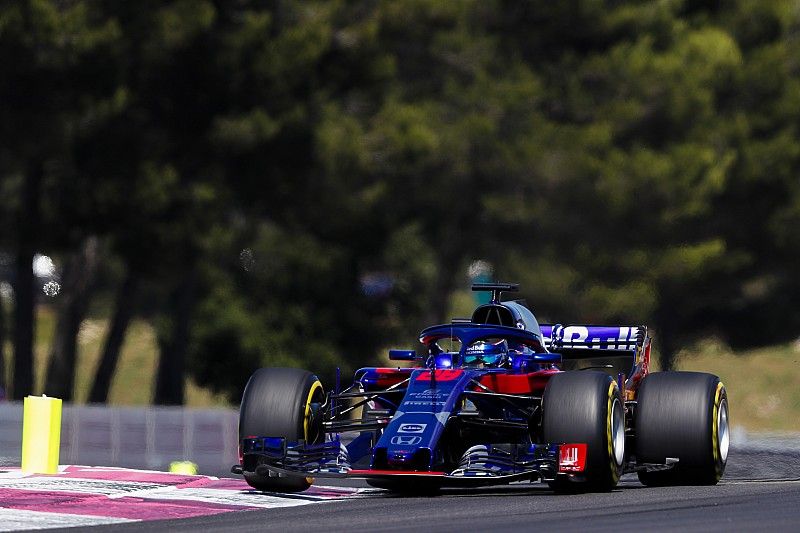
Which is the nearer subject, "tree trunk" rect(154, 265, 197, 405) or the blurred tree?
the blurred tree

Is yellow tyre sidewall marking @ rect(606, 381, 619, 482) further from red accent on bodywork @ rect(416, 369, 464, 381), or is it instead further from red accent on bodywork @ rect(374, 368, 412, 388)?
red accent on bodywork @ rect(374, 368, 412, 388)

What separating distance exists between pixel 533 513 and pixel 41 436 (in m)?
5.64

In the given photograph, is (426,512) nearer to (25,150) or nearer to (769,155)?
(25,150)

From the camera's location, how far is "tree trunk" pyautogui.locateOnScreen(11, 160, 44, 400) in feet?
120

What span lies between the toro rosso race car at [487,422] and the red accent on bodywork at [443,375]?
15 millimetres

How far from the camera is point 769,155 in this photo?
4766cm

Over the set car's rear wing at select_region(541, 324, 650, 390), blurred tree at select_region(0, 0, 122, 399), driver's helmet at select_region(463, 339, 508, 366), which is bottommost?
driver's helmet at select_region(463, 339, 508, 366)

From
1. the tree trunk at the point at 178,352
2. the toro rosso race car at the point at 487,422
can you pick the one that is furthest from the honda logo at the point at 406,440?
the tree trunk at the point at 178,352

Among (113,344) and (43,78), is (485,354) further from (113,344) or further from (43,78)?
(113,344)

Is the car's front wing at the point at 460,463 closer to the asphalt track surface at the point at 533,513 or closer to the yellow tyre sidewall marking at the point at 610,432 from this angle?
the asphalt track surface at the point at 533,513

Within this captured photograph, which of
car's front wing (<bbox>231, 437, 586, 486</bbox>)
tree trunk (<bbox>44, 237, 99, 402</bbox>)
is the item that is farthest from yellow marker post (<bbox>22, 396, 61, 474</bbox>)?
tree trunk (<bbox>44, 237, 99, 402</bbox>)

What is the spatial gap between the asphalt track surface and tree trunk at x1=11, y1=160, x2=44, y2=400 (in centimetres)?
2365

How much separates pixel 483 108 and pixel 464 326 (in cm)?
3107

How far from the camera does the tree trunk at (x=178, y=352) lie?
44.8 meters
